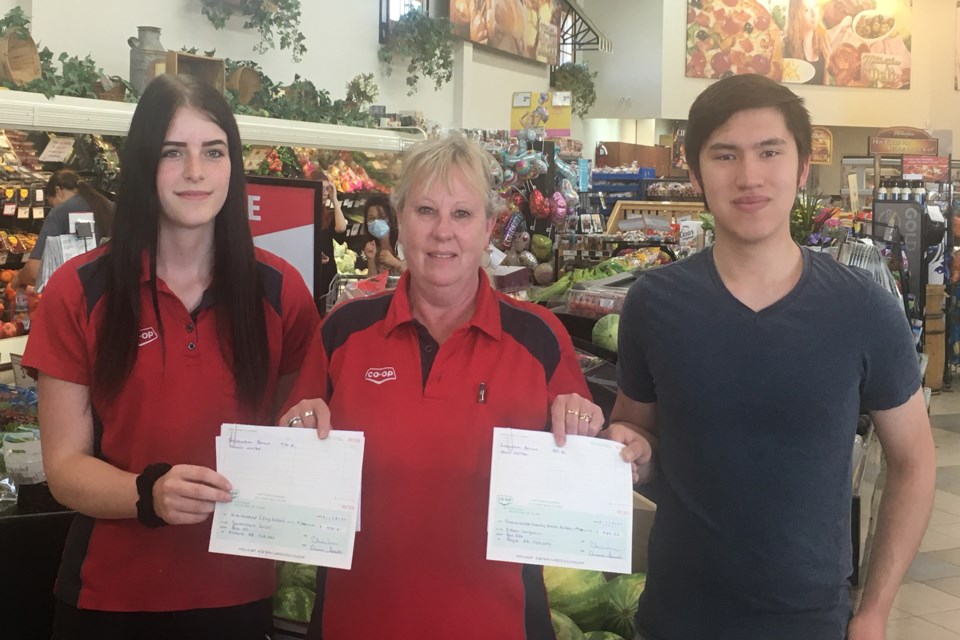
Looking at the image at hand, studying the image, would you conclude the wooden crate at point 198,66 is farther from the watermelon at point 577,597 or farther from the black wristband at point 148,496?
the black wristband at point 148,496

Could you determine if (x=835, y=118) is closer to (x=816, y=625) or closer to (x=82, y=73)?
(x=82, y=73)

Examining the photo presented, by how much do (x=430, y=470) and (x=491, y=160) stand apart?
0.61m

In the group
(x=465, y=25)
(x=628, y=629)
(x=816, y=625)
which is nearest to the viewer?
(x=816, y=625)

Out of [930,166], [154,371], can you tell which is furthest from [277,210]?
[930,166]

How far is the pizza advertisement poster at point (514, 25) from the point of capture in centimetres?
1266

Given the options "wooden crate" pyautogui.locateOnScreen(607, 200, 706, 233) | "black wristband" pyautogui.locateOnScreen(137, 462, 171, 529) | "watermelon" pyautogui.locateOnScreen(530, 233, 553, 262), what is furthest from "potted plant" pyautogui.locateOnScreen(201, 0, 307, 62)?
"black wristband" pyautogui.locateOnScreen(137, 462, 171, 529)

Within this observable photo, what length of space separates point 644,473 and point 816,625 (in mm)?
388

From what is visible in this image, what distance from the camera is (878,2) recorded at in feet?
62.5

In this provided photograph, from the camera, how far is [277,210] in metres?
2.82

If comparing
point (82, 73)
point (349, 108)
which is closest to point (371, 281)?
point (82, 73)

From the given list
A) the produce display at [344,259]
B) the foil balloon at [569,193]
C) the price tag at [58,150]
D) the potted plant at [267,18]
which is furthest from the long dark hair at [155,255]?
the potted plant at [267,18]

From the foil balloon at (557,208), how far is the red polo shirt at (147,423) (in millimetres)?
3541

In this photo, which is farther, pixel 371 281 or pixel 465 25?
pixel 465 25

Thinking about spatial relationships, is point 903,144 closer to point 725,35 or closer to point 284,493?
point 725,35
